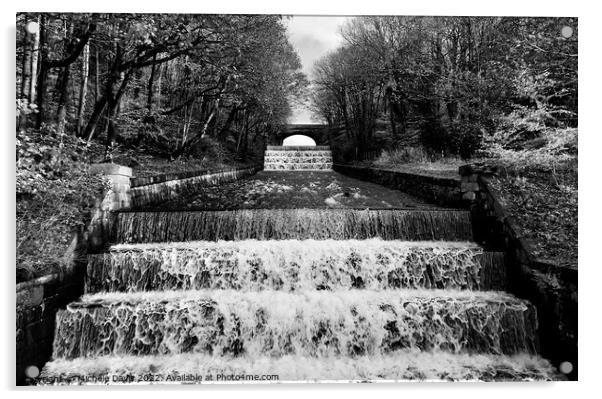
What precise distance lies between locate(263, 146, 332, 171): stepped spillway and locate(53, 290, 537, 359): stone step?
17.4m

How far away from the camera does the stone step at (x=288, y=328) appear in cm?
388

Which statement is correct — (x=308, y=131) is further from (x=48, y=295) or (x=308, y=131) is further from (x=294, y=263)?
(x=48, y=295)

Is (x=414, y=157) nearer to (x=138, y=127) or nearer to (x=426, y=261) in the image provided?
(x=426, y=261)

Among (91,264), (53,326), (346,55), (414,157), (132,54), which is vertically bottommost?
(53,326)

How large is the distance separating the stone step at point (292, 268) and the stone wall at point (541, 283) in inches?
9.9

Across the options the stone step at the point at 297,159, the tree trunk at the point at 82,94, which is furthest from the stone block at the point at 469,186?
the stone step at the point at 297,159

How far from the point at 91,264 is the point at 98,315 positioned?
2.94ft

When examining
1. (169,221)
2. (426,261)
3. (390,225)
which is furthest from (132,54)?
(426,261)

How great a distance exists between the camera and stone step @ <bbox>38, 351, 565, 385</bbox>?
3480mm

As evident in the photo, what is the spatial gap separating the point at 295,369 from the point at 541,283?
322 centimetres

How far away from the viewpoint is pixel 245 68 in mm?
A: 9797

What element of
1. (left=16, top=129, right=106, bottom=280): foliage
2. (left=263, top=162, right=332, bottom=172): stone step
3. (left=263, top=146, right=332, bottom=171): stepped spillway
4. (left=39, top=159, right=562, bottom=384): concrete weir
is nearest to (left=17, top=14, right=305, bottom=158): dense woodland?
(left=16, top=129, right=106, bottom=280): foliage

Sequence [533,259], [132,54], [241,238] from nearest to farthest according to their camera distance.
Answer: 1. [533,259]
2. [241,238]
3. [132,54]

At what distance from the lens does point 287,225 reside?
5.40 metres
